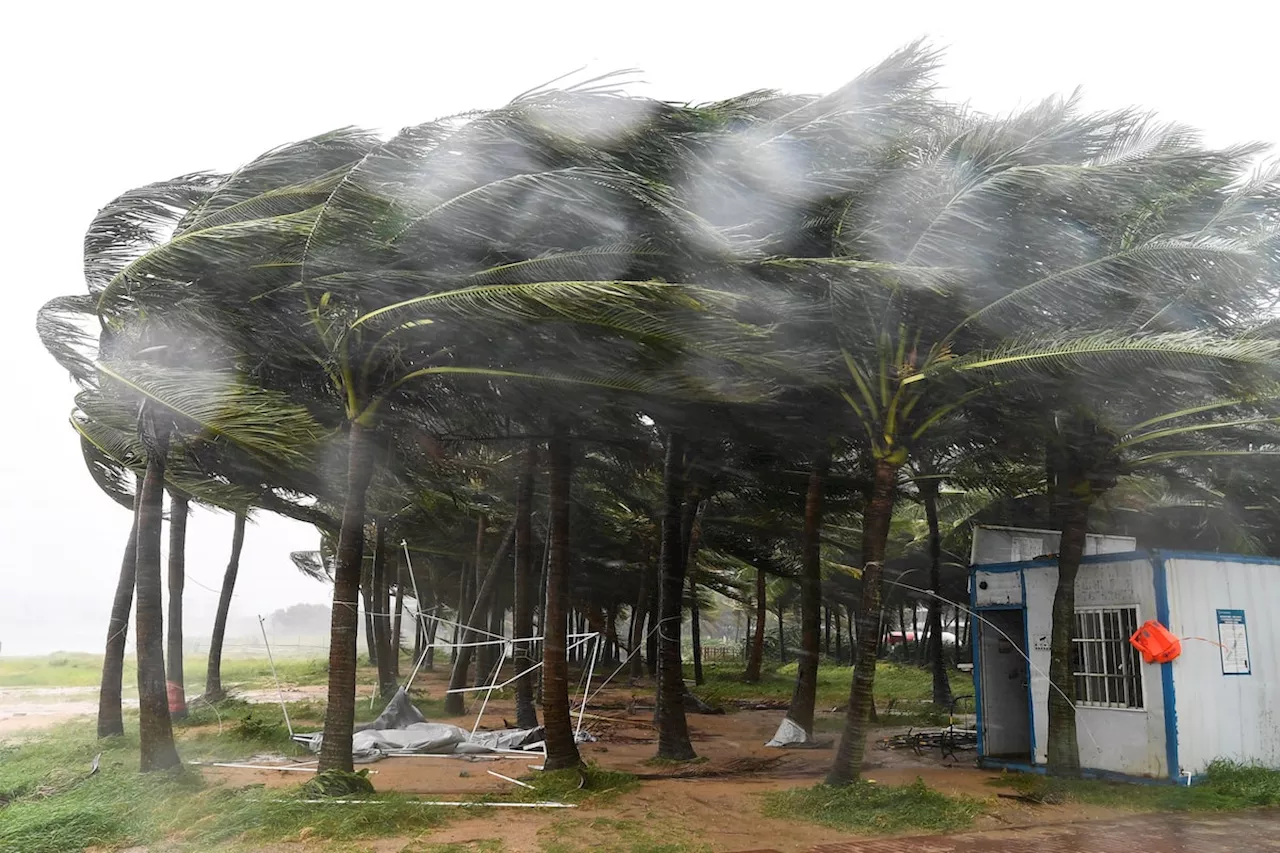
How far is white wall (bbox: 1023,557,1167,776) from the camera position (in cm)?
1020

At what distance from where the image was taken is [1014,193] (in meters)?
8.85

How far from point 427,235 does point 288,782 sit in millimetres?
6280

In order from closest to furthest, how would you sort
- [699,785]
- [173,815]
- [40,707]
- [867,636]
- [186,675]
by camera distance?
[173,815] < [867,636] < [699,785] < [40,707] < [186,675]

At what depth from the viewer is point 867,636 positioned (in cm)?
990

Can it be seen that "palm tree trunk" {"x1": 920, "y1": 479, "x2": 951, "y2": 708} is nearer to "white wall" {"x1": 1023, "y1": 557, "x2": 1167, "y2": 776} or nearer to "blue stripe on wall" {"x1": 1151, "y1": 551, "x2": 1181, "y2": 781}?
"white wall" {"x1": 1023, "y1": 557, "x2": 1167, "y2": 776}

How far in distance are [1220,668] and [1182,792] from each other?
5.61ft

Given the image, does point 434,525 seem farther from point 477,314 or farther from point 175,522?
point 477,314

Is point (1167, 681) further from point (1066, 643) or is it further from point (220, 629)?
point (220, 629)

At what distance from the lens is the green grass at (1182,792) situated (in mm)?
9258

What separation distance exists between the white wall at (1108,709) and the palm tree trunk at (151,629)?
10.1 meters

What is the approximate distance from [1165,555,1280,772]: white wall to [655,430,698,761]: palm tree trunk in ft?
19.3

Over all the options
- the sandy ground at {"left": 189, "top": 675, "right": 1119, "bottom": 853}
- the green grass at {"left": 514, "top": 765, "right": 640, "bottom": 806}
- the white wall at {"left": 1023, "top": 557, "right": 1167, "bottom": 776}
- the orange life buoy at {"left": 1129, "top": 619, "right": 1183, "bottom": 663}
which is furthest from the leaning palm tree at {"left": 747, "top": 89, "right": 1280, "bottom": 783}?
the orange life buoy at {"left": 1129, "top": 619, "right": 1183, "bottom": 663}

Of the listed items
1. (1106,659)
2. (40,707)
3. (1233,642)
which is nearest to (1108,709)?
(1106,659)

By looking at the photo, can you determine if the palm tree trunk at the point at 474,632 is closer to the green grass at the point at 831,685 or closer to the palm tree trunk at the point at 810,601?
the green grass at the point at 831,685
